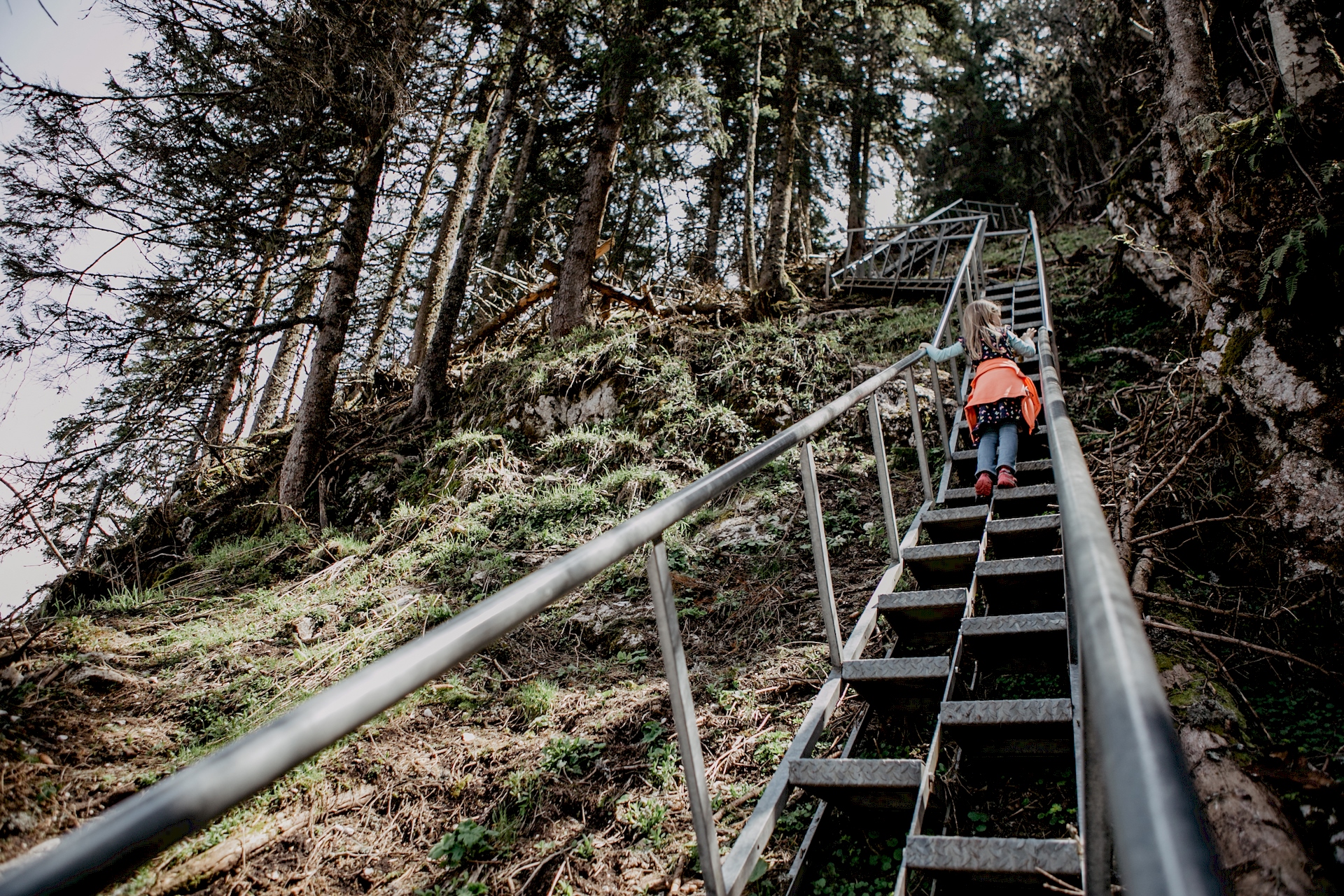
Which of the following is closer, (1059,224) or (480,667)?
(480,667)

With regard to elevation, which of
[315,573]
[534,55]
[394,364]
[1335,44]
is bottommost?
[315,573]

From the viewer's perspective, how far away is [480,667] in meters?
4.24

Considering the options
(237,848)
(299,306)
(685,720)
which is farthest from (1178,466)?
(299,306)

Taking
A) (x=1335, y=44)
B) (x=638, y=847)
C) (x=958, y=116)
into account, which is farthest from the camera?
(x=958, y=116)

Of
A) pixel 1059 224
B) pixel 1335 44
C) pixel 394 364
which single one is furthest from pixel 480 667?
pixel 1059 224

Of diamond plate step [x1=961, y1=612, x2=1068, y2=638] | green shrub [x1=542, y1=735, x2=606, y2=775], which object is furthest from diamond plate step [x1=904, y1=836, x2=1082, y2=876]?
green shrub [x1=542, y1=735, x2=606, y2=775]

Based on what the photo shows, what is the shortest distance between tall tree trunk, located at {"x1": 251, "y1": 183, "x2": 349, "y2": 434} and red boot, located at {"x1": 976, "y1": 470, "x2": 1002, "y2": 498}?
280 inches

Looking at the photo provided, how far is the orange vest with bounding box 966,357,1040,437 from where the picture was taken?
452cm

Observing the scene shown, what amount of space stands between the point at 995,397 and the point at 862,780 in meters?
3.19

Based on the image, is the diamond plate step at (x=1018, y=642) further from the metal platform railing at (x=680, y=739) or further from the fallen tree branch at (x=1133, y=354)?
the fallen tree branch at (x=1133, y=354)

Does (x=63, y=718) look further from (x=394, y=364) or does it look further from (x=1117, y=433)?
(x=394, y=364)

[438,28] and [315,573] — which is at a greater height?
[438,28]

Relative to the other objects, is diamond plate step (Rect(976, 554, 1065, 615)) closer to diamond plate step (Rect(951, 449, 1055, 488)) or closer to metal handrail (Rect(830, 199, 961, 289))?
diamond plate step (Rect(951, 449, 1055, 488))

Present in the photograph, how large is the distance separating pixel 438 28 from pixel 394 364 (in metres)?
5.42
